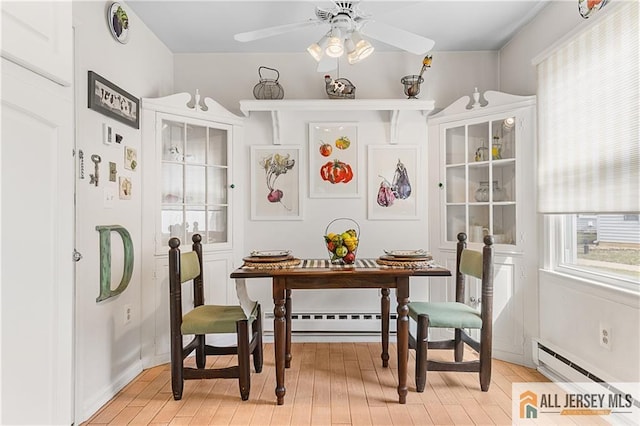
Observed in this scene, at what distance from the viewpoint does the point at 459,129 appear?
337 cm

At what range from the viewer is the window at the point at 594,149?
6.44 ft

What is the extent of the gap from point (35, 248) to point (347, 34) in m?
2.08

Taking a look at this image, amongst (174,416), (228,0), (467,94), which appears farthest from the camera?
(467,94)

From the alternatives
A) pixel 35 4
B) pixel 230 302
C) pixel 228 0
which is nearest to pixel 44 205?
pixel 35 4

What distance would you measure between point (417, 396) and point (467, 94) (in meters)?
2.65

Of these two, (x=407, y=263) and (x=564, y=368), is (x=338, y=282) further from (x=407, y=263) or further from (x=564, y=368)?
(x=564, y=368)

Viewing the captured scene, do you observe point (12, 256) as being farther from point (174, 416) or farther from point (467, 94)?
point (467, 94)

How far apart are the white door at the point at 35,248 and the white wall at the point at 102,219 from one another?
56.4 inches

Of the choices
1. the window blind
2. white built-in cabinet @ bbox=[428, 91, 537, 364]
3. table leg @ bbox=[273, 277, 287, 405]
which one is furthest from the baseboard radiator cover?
table leg @ bbox=[273, 277, 287, 405]

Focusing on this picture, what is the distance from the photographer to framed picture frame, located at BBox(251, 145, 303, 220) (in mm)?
3566

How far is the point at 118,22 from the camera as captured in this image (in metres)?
2.63

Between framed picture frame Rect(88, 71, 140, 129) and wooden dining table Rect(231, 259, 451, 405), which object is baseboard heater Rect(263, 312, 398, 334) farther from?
framed picture frame Rect(88, 71, 140, 129)

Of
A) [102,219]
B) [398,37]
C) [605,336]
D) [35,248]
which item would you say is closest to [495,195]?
[605,336]

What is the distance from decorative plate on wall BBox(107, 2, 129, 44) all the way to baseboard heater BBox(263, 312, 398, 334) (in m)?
2.59
